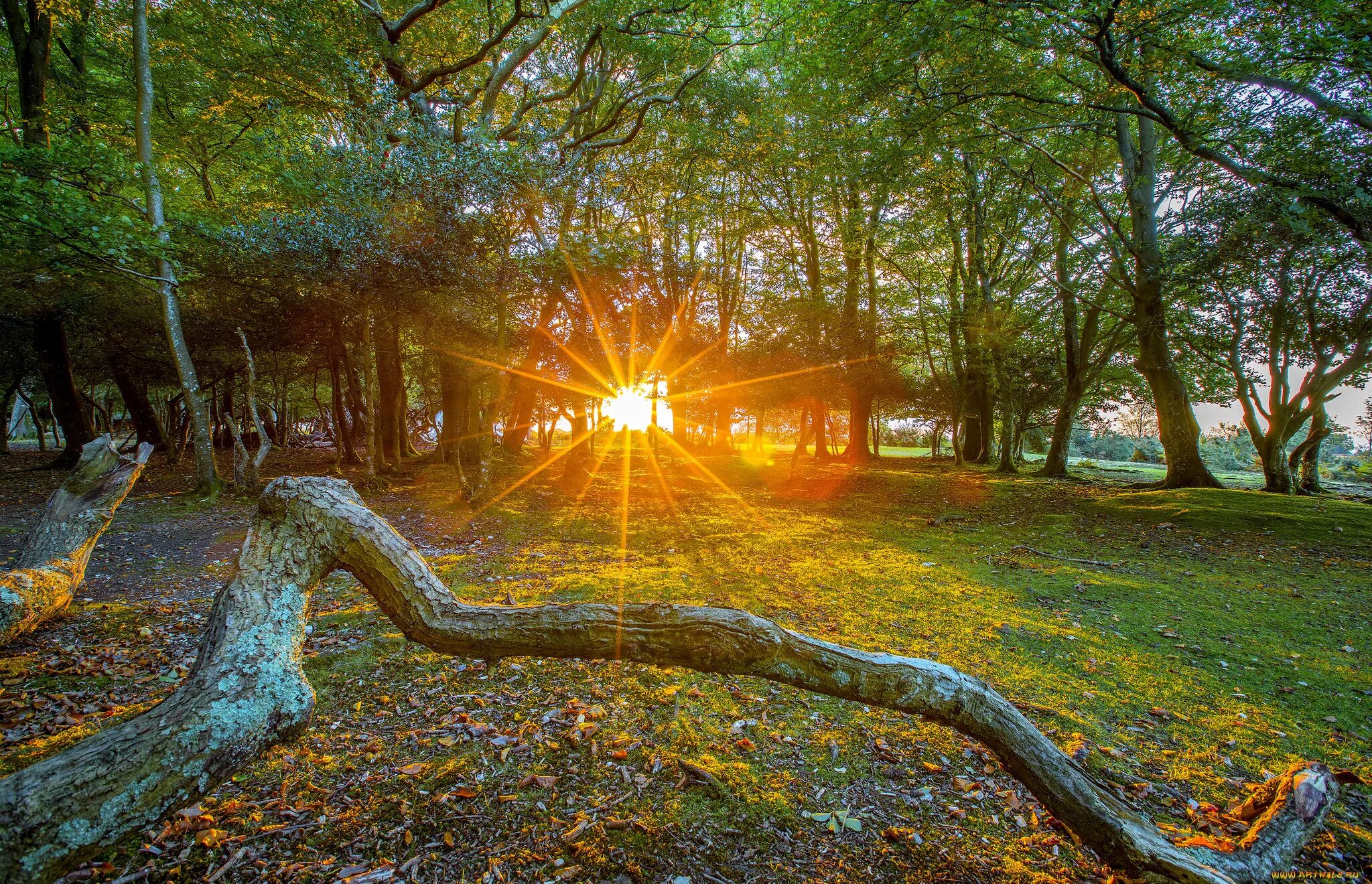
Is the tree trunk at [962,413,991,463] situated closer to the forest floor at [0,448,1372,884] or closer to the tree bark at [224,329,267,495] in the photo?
the forest floor at [0,448,1372,884]

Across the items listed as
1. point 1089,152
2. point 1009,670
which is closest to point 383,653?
point 1009,670

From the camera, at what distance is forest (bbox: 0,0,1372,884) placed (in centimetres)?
278

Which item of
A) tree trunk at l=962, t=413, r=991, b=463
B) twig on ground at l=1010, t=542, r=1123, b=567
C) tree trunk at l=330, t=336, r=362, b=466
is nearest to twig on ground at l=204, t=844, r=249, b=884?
twig on ground at l=1010, t=542, r=1123, b=567

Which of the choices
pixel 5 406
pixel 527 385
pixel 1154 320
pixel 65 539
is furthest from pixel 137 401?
pixel 1154 320

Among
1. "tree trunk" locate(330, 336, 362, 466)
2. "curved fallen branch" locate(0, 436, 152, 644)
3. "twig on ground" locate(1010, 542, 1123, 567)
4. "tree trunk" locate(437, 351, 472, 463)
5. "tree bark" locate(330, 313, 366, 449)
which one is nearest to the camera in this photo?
"curved fallen branch" locate(0, 436, 152, 644)

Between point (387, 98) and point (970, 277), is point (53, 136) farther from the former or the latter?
Result: point (970, 277)

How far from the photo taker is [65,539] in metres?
5.18

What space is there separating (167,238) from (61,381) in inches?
465

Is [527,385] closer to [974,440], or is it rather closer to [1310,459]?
[974,440]

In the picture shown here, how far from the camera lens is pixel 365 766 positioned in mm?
3254

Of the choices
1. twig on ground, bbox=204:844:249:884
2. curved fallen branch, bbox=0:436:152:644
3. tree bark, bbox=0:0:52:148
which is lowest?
twig on ground, bbox=204:844:249:884

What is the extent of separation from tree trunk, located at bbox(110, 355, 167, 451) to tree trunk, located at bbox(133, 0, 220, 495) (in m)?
11.3

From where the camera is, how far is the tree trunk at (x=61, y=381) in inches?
644

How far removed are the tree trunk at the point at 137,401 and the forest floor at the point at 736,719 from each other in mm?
15045
